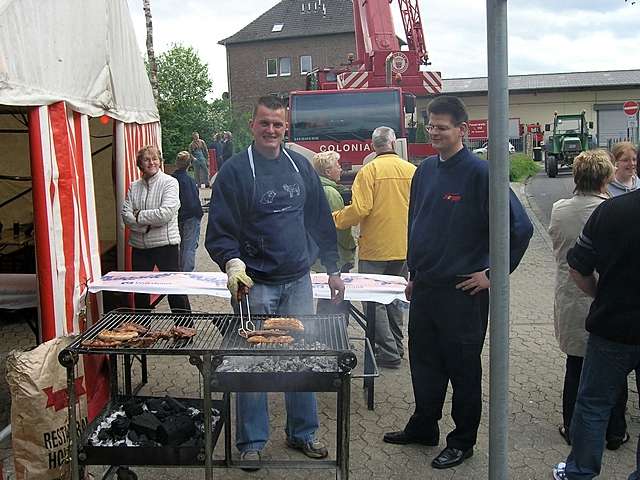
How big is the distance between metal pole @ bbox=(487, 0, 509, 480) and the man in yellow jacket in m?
3.01

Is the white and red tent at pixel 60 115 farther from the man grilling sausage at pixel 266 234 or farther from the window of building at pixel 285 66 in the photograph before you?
the window of building at pixel 285 66

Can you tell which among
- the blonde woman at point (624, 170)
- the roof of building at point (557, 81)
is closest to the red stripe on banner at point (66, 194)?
the blonde woman at point (624, 170)

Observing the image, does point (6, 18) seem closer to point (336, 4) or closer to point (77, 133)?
point (77, 133)

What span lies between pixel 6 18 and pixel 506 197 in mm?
2690

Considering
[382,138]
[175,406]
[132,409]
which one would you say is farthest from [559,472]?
[382,138]

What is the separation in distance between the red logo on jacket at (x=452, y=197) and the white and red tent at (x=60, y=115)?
223cm

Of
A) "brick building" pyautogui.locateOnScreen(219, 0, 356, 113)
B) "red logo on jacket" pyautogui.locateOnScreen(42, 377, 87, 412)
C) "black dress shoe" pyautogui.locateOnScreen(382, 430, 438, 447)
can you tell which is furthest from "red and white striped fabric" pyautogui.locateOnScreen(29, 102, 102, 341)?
"brick building" pyautogui.locateOnScreen(219, 0, 356, 113)

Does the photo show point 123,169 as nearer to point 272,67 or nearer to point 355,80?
point 355,80

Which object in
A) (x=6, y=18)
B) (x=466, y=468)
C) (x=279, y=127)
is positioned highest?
(x=6, y=18)

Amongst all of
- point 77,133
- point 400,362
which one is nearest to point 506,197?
point 77,133

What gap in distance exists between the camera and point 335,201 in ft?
18.1

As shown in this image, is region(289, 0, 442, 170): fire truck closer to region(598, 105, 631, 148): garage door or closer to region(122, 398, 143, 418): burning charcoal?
region(122, 398, 143, 418): burning charcoal

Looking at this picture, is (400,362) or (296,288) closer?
(296,288)

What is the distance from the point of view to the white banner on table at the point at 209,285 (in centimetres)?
435
